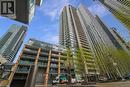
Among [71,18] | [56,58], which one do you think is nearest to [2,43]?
[71,18]

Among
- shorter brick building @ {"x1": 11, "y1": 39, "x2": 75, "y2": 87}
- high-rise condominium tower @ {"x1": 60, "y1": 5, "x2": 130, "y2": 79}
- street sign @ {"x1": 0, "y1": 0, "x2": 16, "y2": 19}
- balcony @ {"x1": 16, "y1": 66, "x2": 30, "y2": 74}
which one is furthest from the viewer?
high-rise condominium tower @ {"x1": 60, "y1": 5, "x2": 130, "y2": 79}

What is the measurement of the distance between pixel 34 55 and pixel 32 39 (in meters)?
10.8

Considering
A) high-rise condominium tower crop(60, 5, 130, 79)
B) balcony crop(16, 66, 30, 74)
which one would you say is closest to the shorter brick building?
balcony crop(16, 66, 30, 74)

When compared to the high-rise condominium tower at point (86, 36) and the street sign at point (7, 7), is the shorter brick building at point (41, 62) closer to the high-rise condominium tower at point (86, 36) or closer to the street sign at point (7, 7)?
the high-rise condominium tower at point (86, 36)

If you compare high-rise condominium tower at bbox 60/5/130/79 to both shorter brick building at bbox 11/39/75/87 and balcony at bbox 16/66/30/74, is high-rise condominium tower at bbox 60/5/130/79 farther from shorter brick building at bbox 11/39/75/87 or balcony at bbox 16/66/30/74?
balcony at bbox 16/66/30/74

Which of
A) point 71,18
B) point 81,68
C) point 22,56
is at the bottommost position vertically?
point 81,68

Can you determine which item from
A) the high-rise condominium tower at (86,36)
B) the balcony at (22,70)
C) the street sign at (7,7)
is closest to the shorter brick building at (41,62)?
the balcony at (22,70)

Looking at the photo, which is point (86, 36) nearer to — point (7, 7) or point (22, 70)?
point (22, 70)

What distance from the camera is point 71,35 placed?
12225 centimetres

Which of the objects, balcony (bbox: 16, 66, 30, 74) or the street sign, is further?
balcony (bbox: 16, 66, 30, 74)

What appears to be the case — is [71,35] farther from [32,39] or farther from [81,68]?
[81,68]

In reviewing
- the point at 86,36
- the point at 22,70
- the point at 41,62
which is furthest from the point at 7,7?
the point at 86,36

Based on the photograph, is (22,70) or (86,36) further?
(86,36)

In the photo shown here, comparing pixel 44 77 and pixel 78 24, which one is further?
pixel 78 24
